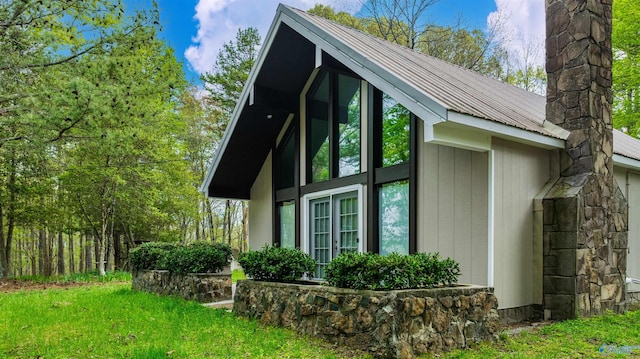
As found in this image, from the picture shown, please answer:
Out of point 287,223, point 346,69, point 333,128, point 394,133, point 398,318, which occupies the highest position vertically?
point 346,69

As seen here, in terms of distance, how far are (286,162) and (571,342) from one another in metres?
6.30

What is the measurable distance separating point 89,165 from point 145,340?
428 inches

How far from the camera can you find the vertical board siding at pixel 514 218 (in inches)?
235

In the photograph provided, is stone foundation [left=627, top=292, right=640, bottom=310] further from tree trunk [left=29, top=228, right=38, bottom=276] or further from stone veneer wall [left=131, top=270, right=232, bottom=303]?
tree trunk [left=29, top=228, right=38, bottom=276]

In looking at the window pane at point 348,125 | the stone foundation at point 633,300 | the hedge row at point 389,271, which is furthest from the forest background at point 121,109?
the stone foundation at point 633,300

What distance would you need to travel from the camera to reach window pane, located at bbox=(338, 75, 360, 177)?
7797 mm

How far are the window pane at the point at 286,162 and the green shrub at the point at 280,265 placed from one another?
325cm

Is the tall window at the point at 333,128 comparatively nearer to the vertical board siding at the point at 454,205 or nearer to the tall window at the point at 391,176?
the tall window at the point at 391,176

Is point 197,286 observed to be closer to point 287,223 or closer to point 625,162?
point 287,223

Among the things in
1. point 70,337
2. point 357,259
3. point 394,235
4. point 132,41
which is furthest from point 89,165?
point 357,259

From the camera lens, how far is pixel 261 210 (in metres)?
10.4

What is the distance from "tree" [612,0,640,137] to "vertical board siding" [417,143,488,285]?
12.4m

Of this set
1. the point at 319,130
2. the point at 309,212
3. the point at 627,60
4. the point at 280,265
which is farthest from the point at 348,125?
the point at 627,60

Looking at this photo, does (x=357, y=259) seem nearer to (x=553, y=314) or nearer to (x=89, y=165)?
(x=553, y=314)
